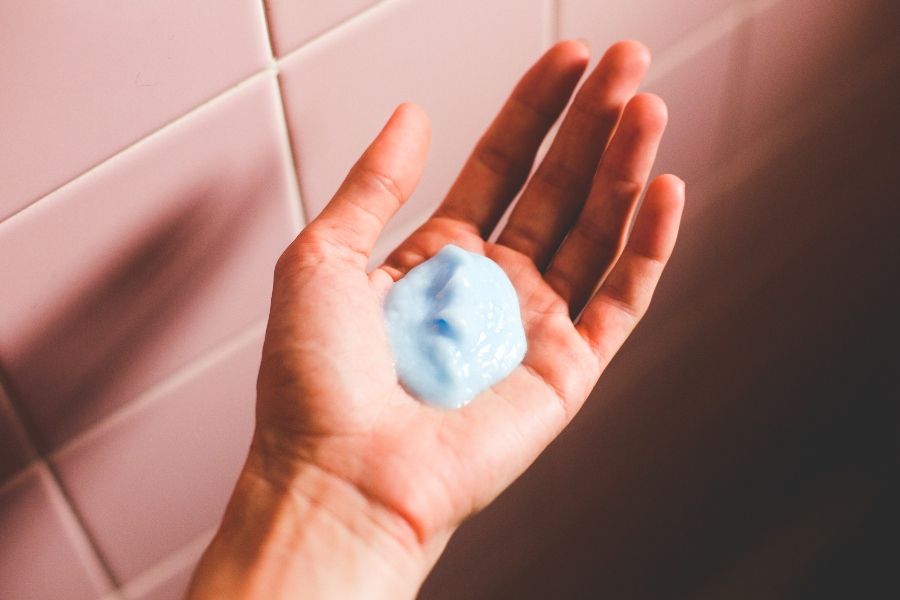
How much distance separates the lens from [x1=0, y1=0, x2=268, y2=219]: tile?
0.41 meters

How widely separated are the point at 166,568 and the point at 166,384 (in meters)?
0.17

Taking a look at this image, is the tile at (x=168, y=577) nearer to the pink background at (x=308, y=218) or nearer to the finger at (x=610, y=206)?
the pink background at (x=308, y=218)

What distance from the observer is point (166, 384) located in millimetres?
565

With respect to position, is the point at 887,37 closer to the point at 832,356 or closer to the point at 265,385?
the point at 832,356

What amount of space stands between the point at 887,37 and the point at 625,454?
1.69ft

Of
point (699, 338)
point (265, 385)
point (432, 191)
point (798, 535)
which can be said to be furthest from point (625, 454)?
point (265, 385)

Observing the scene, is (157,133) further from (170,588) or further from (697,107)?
(697,107)

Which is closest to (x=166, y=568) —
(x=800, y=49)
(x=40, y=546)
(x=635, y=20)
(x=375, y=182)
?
(x=40, y=546)

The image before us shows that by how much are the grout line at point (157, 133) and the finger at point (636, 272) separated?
0.83 ft

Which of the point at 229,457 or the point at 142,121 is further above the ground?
the point at 142,121

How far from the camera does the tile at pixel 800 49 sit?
0.79 metres

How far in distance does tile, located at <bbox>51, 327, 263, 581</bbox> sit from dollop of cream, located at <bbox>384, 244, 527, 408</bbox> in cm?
10

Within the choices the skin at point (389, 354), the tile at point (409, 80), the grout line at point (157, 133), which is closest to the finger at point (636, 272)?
the skin at point (389, 354)

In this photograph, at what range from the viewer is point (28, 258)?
46cm
